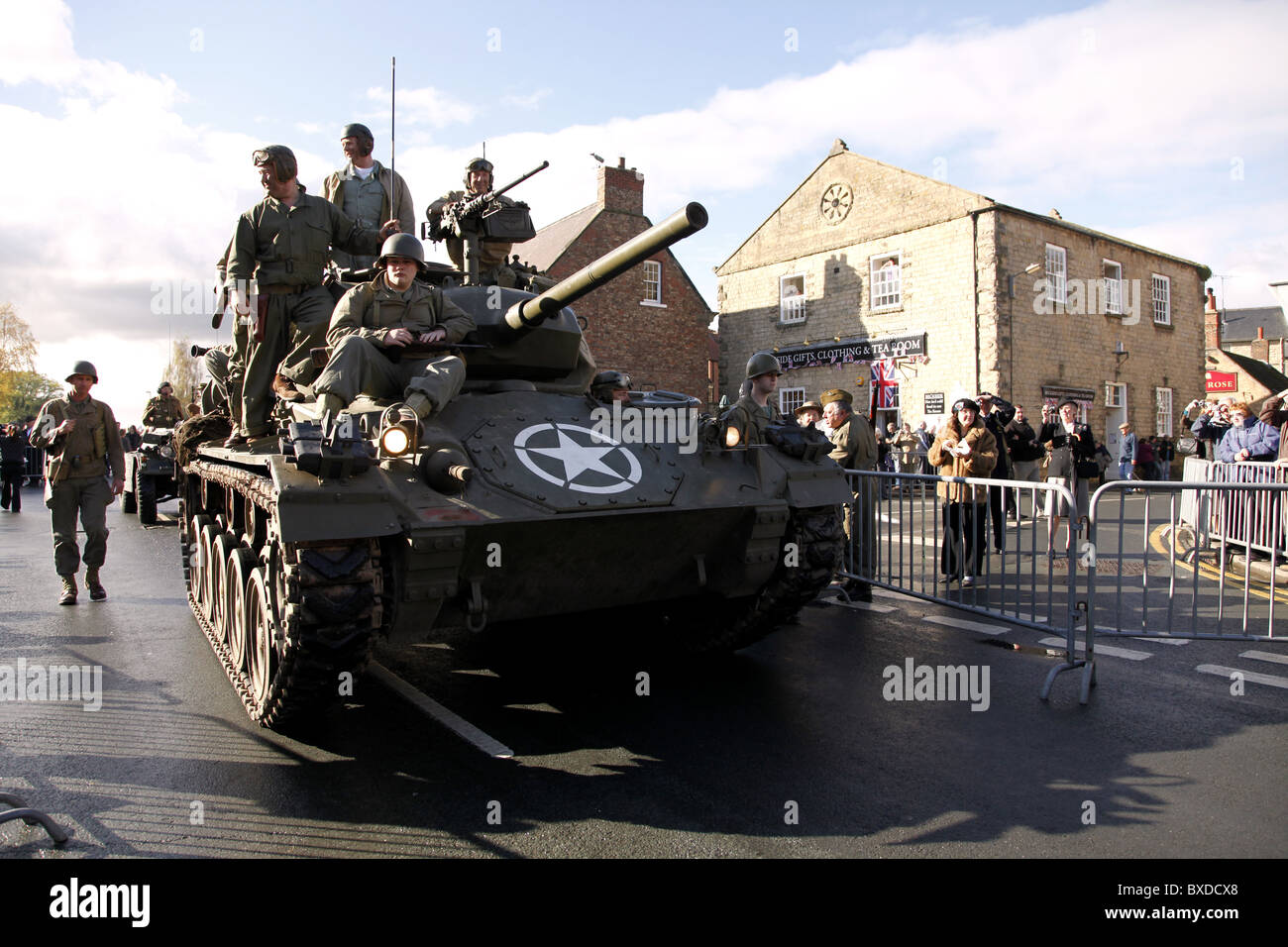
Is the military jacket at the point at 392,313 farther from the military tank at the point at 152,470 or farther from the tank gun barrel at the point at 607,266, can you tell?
the military tank at the point at 152,470

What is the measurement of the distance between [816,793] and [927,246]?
888 inches

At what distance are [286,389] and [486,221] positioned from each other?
234 cm

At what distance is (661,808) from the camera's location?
12.7 ft

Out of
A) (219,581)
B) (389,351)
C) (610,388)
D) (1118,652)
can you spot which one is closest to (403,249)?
(389,351)

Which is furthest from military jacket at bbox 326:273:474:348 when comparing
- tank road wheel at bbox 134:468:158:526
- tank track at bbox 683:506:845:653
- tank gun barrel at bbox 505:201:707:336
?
tank road wheel at bbox 134:468:158:526

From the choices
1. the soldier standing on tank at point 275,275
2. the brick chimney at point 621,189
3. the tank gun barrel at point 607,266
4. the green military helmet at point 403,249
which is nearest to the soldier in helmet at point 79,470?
the soldier standing on tank at point 275,275

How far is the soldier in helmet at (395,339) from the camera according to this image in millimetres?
5051

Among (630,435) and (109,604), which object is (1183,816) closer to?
(630,435)

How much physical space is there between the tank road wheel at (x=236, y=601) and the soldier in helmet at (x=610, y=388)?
2245 millimetres

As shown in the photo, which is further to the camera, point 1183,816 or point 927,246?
point 927,246

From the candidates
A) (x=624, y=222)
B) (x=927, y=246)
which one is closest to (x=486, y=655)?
(x=927, y=246)

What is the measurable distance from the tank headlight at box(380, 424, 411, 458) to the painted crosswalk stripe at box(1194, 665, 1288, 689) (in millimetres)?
5309
